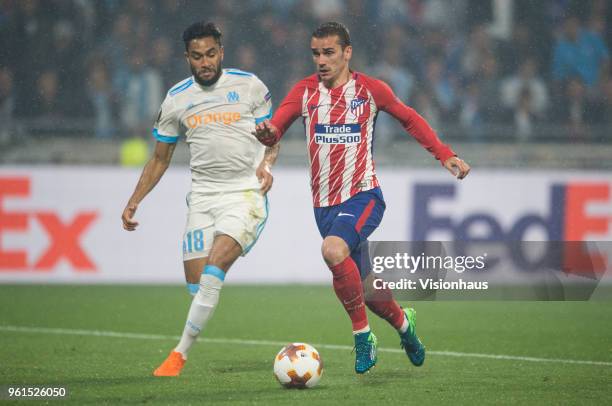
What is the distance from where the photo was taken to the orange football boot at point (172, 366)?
7.04 meters

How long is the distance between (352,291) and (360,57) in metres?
8.62

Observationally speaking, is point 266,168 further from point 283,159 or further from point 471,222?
point 283,159

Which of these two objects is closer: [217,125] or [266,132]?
Answer: [266,132]

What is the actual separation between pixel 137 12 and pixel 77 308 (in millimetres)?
5164

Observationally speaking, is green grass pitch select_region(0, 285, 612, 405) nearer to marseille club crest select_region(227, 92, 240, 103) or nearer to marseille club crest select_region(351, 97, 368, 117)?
marseille club crest select_region(351, 97, 368, 117)

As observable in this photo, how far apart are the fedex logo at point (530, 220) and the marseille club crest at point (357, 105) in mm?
6030

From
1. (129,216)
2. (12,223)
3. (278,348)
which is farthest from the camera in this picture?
(12,223)

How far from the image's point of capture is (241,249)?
738cm

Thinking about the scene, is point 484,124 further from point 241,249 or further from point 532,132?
point 241,249

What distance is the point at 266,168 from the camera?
7.31 metres

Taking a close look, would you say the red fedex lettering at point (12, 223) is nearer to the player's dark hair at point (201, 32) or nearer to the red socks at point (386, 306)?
the player's dark hair at point (201, 32)

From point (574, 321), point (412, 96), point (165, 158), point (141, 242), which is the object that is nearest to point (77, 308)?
point (141, 242)

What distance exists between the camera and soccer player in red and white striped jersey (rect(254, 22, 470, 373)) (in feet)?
23.1

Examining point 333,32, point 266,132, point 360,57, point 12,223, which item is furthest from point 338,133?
point 360,57
